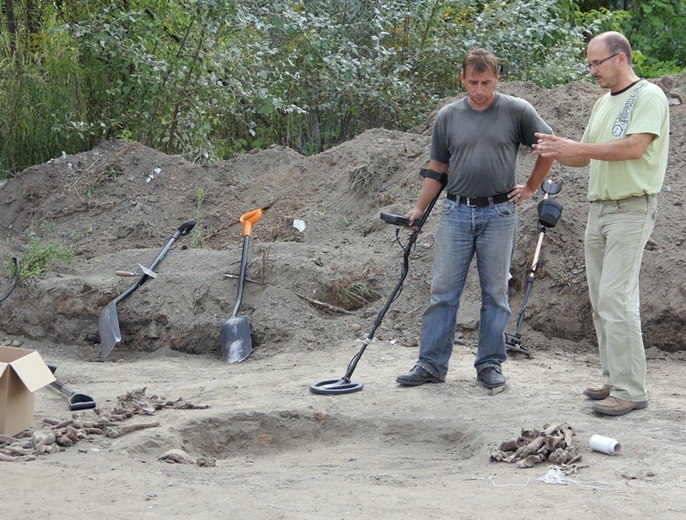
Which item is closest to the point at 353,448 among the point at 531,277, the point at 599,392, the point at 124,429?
the point at 124,429

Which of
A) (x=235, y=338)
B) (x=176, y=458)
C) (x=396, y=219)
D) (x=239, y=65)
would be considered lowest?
(x=235, y=338)

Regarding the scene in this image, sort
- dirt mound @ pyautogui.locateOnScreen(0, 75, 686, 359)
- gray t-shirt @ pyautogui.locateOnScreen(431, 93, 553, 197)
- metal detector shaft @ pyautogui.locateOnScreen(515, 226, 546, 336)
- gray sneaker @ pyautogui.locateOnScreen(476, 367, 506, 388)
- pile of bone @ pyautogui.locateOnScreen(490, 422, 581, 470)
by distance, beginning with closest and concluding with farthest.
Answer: pile of bone @ pyautogui.locateOnScreen(490, 422, 581, 470)
gray t-shirt @ pyautogui.locateOnScreen(431, 93, 553, 197)
gray sneaker @ pyautogui.locateOnScreen(476, 367, 506, 388)
metal detector shaft @ pyautogui.locateOnScreen(515, 226, 546, 336)
dirt mound @ pyautogui.locateOnScreen(0, 75, 686, 359)

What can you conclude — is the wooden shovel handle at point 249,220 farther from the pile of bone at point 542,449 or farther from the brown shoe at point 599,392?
the pile of bone at point 542,449

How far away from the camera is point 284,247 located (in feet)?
28.4

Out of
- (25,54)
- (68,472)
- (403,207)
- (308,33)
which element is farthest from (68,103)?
(68,472)

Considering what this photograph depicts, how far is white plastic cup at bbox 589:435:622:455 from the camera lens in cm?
478

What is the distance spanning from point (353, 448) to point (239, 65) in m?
7.28

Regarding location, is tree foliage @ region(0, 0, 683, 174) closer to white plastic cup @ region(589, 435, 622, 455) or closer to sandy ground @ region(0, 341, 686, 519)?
sandy ground @ region(0, 341, 686, 519)

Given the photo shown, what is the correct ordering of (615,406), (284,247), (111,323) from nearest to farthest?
(615,406) < (111,323) < (284,247)

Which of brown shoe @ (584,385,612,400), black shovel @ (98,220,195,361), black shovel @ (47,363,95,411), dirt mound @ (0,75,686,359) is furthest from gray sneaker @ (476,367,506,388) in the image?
black shovel @ (98,220,195,361)

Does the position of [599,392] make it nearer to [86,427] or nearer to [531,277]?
[531,277]

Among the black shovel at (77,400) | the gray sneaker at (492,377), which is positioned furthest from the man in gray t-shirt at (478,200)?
the black shovel at (77,400)

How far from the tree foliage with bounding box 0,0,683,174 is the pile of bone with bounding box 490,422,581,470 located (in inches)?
289

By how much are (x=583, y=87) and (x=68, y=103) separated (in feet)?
20.0
